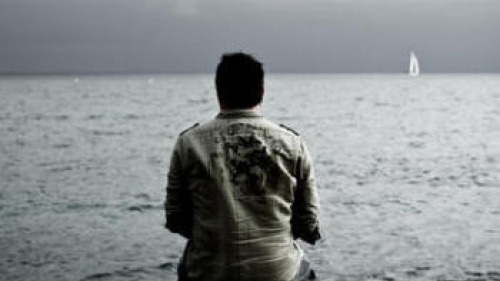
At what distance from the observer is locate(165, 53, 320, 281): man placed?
150 inches

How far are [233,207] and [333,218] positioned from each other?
11327 mm

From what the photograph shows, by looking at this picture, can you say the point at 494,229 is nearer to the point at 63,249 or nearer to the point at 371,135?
the point at 63,249

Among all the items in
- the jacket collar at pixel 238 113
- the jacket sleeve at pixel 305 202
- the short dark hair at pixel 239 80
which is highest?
the short dark hair at pixel 239 80

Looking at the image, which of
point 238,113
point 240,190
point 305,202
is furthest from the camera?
point 305,202

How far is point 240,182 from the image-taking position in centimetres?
380

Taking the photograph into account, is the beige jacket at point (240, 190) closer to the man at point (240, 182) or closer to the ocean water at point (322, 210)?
the man at point (240, 182)

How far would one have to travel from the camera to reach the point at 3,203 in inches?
651

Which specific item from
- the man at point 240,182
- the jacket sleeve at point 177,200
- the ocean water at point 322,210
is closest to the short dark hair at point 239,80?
the man at point 240,182

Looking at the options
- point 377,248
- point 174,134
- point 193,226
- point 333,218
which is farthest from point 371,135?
point 193,226

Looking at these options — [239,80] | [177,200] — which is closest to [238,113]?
[239,80]

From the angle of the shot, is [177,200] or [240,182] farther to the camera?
[177,200]

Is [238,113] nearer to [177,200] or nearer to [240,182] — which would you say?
[240,182]

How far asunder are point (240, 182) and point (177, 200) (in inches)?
16.9

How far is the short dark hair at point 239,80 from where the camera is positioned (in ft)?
12.6
